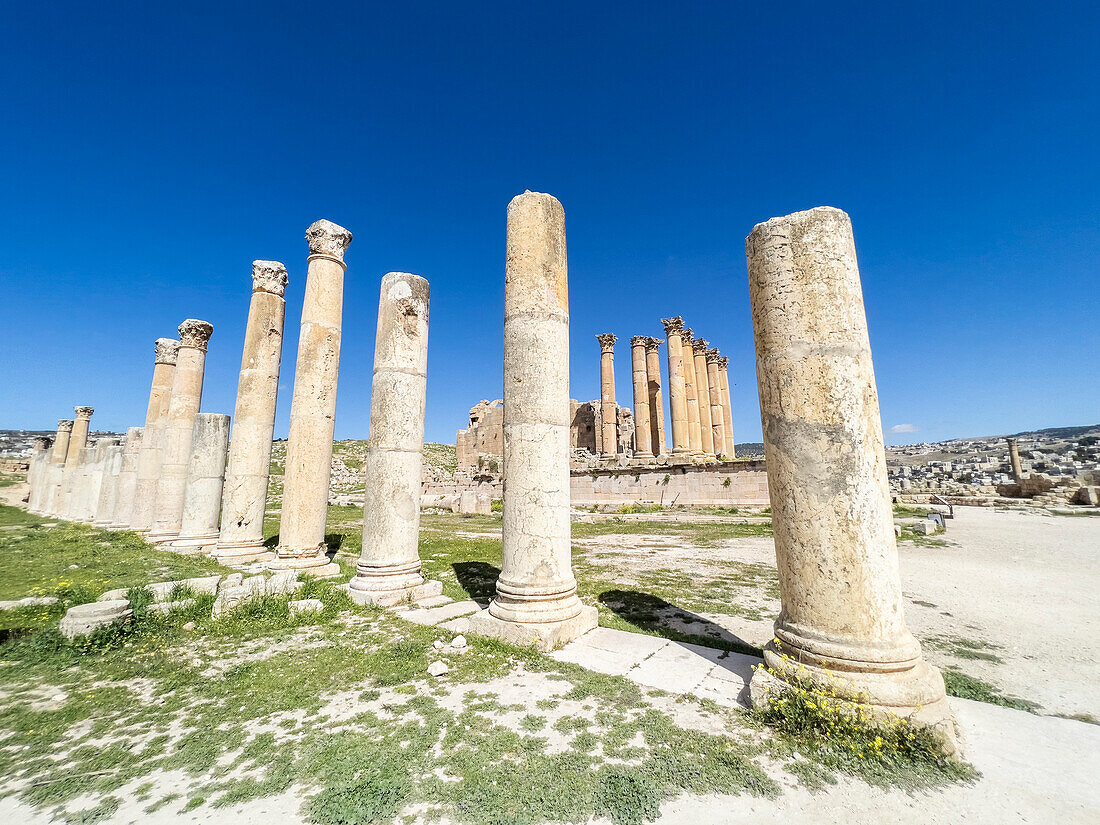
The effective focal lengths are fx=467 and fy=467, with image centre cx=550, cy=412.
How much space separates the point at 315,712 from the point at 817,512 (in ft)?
15.3

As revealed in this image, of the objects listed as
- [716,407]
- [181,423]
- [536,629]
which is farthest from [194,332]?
[716,407]

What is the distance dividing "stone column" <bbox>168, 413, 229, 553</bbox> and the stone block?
7071 mm

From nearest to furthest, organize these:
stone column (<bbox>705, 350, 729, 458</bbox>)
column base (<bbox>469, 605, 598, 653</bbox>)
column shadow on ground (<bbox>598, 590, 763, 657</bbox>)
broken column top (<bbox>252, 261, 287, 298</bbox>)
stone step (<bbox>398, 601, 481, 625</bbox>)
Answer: column base (<bbox>469, 605, 598, 653</bbox>)
column shadow on ground (<bbox>598, 590, 763, 657</bbox>)
stone step (<bbox>398, 601, 481, 625</bbox>)
broken column top (<bbox>252, 261, 287, 298</bbox>)
stone column (<bbox>705, 350, 729, 458</bbox>)

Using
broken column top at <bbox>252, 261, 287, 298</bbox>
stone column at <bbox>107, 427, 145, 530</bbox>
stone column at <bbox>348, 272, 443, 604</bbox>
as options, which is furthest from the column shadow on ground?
stone column at <bbox>107, 427, 145, 530</bbox>

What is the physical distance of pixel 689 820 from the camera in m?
2.70

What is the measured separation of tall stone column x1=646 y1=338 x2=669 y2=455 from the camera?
30734mm

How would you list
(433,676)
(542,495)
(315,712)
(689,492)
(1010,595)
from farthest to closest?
(689,492)
(1010,595)
(542,495)
(433,676)
(315,712)

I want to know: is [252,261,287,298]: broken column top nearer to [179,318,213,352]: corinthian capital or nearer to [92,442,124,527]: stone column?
[179,318,213,352]: corinthian capital

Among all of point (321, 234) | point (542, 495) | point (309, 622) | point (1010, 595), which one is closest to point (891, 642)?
point (542, 495)

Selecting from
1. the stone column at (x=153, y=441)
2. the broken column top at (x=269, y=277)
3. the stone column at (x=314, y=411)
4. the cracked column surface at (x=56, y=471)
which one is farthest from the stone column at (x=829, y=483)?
the cracked column surface at (x=56, y=471)

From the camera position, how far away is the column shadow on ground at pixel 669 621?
18.5 feet

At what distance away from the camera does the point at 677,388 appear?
27047mm

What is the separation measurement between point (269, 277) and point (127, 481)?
39.8ft

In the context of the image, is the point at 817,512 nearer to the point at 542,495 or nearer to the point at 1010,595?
the point at 542,495
